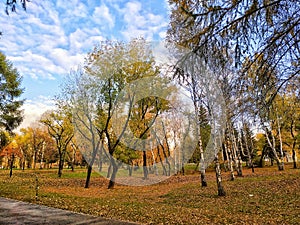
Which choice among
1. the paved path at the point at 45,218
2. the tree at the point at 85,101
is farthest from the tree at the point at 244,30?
the tree at the point at 85,101

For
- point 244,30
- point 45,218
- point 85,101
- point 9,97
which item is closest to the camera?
point 244,30

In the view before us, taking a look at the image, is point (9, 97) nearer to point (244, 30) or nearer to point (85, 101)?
point (85, 101)

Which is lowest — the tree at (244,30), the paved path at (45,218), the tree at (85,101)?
the paved path at (45,218)

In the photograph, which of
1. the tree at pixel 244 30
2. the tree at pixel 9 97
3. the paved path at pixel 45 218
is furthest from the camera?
the tree at pixel 9 97

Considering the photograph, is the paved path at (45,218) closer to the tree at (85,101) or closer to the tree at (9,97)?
the tree at (85,101)

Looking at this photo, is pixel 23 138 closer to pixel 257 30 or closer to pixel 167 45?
pixel 167 45

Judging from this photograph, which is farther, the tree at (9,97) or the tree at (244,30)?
the tree at (9,97)

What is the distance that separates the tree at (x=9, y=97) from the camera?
858 inches

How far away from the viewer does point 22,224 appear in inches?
225

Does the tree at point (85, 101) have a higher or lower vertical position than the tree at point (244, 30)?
higher

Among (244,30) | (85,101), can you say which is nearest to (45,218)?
(244,30)

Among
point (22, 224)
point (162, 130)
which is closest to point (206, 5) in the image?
point (22, 224)

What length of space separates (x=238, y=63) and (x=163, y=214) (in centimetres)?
475

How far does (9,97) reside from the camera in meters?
22.8
